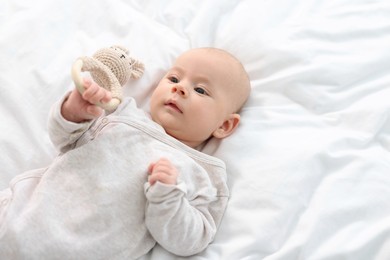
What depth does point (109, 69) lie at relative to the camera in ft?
3.49

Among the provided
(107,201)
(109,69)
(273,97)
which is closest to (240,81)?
(273,97)

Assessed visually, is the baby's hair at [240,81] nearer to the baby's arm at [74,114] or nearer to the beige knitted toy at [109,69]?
the beige knitted toy at [109,69]

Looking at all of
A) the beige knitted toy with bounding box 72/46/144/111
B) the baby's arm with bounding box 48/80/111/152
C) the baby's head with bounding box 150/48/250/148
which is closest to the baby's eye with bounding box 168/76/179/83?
the baby's head with bounding box 150/48/250/148

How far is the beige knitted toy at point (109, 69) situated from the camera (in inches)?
37.2

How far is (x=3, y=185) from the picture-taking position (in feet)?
3.59

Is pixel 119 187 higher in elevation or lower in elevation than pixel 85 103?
lower

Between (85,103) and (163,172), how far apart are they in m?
0.21

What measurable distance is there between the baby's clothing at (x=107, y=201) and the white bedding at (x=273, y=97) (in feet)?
0.23

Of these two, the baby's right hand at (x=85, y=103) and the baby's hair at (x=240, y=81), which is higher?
the baby's right hand at (x=85, y=103)

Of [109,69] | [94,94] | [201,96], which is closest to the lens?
[94,94]

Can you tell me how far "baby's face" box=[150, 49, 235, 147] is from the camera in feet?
3.73

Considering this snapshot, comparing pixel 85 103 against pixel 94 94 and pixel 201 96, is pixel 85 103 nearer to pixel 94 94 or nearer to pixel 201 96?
pixel 94 94

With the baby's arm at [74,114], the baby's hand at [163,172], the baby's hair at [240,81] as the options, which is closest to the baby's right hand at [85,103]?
the baby's arm at [74,114]

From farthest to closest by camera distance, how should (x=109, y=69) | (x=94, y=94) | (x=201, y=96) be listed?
(x=201, y=96)
(x=109, y=69)
(x=94, y=94)
